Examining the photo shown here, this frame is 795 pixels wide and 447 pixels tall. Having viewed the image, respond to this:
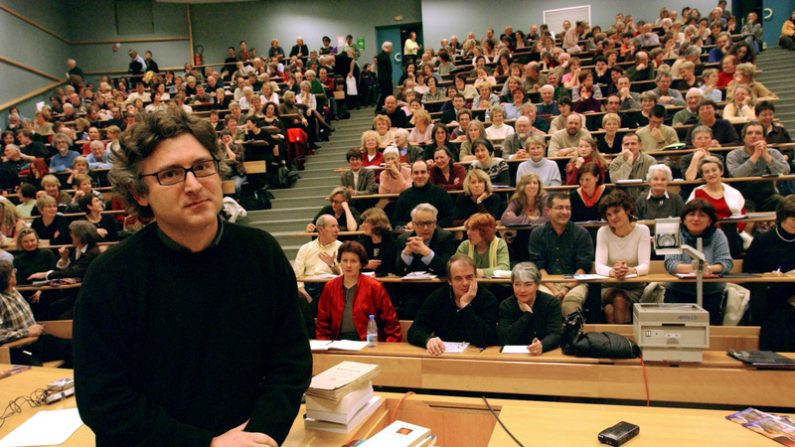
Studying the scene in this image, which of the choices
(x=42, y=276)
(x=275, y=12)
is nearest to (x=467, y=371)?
(x=42, y=276)

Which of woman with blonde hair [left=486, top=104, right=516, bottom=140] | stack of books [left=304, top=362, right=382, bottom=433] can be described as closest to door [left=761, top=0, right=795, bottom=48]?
woman with blonde hair [left=486, top=104, right=516, bottom=140]

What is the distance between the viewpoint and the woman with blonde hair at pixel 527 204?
4.33 m

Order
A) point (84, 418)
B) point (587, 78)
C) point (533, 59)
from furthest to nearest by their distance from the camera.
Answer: point (533, 59), point (587, 78), point (84, 418)

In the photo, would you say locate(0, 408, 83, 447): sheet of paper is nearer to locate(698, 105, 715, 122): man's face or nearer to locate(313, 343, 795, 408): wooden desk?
locate(313, 343, 795, 408): wooden desk

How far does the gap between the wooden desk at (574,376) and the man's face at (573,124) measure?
3.46 metres

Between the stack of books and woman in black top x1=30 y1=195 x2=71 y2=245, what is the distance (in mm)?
5031

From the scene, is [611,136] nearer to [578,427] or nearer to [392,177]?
[392,177]

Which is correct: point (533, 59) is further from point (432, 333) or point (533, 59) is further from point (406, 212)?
point (432, 333)

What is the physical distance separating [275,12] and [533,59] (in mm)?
7556

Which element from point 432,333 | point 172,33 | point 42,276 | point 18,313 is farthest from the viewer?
point 172,33

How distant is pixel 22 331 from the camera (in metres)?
3.82

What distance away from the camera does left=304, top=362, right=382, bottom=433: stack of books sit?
1.81 meters

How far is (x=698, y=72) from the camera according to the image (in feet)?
25.7

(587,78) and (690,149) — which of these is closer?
(690,149)
